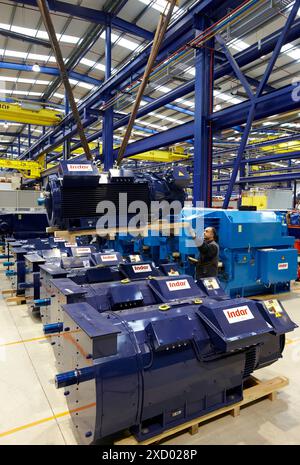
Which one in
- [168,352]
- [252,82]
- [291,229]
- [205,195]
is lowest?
[168,352]

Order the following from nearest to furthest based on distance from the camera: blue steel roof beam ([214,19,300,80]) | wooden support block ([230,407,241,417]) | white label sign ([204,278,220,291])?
1. wooden support block ([230,407,241,417])
2. white label sign ([204,278,220,291])
3. blue steel roof beam ([214,19,300,80])

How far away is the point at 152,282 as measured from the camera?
2.83 meters

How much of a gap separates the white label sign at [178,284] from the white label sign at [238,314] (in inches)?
29.5

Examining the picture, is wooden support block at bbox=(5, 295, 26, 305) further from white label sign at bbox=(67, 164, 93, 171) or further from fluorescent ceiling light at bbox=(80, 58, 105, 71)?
fluorescent ceiling light at bbox=(80, 58, 105, 71)

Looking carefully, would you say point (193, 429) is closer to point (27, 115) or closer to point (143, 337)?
point (143, 337)

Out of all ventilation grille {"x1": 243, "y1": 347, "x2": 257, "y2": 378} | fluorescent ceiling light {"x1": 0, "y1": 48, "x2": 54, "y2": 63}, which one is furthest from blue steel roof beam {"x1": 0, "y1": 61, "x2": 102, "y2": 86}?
ventilation grille {"x1": 243, "y1": 347, "x2": 257, "y2": 378}

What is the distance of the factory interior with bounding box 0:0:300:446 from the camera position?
1.83 meters

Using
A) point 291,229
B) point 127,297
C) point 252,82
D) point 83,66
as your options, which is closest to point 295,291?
point 291,229

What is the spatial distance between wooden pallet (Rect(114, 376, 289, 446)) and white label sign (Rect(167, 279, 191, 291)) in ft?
2.93

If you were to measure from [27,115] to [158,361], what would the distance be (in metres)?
8.60

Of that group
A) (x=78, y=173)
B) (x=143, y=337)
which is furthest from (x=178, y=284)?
(x=78, y=173)

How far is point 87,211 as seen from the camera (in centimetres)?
256
